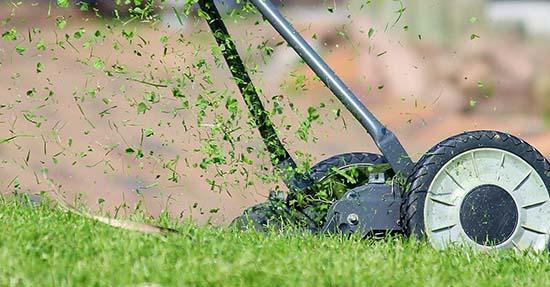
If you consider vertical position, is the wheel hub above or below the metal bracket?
above

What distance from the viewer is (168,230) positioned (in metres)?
4.33

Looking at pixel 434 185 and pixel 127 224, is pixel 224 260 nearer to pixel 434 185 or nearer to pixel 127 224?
pixel 127 224

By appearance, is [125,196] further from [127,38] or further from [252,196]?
[127,38]

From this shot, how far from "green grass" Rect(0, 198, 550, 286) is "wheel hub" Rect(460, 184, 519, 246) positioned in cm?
21

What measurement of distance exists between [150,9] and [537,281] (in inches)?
71.2

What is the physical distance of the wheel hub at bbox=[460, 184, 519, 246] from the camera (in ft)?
16.0

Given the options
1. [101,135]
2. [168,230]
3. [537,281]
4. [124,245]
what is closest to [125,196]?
[101,135]

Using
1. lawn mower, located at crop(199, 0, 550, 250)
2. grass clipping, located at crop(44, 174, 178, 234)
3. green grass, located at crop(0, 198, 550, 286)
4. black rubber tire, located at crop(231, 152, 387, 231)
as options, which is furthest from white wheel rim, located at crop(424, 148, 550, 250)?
grass clipping, located at crop(44, 174, 178, 234)

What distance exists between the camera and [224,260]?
148 inches

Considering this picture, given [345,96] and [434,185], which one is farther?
[345,96]

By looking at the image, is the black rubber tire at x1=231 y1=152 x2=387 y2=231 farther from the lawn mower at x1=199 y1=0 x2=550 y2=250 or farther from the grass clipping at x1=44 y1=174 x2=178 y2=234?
the grass clipping at x1=44 y1=174 x2=178 y2=234

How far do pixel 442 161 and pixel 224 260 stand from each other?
1393 millimetres

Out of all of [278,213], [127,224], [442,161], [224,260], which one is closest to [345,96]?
[442,161]

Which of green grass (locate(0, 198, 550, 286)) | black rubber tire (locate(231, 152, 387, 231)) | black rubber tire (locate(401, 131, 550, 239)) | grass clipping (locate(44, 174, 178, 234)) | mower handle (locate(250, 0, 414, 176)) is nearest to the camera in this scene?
green grass (locate(0, 198, 550, 286))
